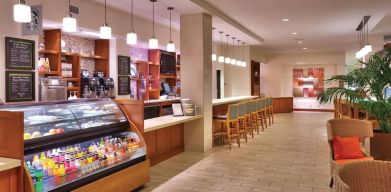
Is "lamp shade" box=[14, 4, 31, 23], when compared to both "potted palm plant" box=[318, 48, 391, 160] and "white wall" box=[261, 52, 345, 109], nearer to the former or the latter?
"potted palm plant" box=[318, 48, 391, 160]

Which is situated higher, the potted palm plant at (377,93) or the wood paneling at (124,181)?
the potted palm plant at (377,93)

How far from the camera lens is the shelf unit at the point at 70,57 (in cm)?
593

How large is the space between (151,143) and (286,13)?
166 inches

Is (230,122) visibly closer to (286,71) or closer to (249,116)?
(249,116)

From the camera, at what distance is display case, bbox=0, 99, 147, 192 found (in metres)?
3.08

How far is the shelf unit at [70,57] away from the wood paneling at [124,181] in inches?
110

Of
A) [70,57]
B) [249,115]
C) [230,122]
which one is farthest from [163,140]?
[249,115]

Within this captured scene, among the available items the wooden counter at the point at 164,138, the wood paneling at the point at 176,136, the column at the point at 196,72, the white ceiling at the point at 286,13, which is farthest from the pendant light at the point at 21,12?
the column at the point at 196,72

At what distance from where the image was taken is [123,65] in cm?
757

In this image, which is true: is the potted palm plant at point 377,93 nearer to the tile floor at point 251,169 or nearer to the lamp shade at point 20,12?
the tile floor at point 251,169

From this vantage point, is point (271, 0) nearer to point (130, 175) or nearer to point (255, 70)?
point (130, 175)

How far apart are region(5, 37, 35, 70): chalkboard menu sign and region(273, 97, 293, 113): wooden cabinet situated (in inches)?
476

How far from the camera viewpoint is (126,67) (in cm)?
768

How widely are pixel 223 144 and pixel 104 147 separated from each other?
12.7 feet
